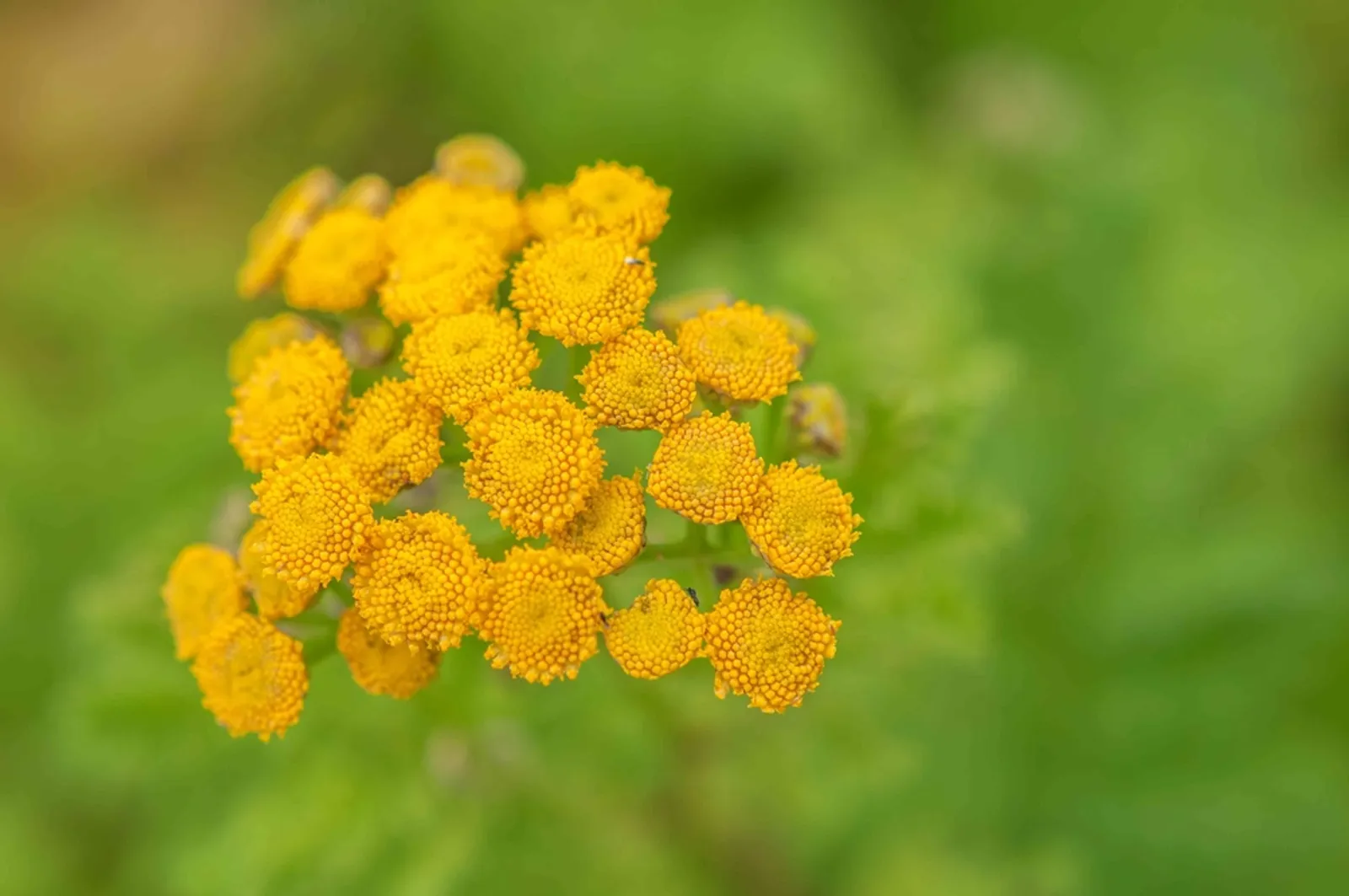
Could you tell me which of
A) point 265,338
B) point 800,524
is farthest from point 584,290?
point 265,338

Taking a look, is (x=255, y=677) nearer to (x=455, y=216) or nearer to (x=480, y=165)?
(x=455, y=216)

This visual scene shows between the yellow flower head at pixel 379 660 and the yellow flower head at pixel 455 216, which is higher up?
the yellow flower head at pixel 455 216

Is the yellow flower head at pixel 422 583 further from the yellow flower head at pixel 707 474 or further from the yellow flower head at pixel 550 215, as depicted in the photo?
the yellow flower head at pixel 550 215

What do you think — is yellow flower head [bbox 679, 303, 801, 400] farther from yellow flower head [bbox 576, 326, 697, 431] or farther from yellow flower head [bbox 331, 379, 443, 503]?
yellow flower head [bbox 331, 379, 443, 503]

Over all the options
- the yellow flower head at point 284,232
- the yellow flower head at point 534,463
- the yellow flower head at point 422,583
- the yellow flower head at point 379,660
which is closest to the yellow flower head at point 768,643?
the yellow flower head at point 534,463

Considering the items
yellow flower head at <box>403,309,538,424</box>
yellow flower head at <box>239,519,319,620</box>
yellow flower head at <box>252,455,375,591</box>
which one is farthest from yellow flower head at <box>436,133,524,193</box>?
yellow flower head at <box>239,519,319,620</box>
